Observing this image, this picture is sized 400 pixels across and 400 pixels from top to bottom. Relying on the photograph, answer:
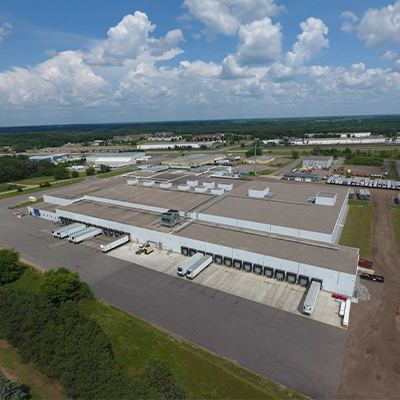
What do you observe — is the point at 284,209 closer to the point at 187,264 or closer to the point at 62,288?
the point at 187,264

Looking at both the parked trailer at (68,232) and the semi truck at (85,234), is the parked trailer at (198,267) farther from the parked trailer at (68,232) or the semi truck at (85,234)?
the parked trailer at (68,232)

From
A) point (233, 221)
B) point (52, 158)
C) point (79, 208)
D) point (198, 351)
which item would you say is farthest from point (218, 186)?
point (52, 158)

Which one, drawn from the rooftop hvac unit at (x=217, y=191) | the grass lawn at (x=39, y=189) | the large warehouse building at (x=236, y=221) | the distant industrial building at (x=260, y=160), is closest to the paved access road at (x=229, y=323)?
the large warehouse building at (x=236, y=221)

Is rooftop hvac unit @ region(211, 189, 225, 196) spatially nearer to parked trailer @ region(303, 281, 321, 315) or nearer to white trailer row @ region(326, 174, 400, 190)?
parked trailer @ region(303, 281, 321, 315)

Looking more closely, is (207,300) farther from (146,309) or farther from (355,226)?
(355,226)

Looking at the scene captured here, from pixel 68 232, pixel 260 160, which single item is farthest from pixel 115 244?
pixel 260 160

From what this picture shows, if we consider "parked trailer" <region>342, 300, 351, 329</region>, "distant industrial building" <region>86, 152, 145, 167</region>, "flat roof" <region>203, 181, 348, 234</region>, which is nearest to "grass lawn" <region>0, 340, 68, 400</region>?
"parked trailer" <region>342, 300, 351, 329</region>
